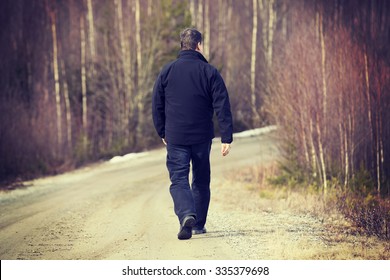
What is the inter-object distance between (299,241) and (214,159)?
489 inches

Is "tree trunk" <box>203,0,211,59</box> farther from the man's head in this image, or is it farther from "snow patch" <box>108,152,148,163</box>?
the man's head

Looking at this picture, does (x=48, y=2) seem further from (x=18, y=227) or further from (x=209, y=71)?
(x=209, y=71)

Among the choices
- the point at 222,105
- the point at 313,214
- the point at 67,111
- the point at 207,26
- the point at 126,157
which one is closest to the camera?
the point at 222,105

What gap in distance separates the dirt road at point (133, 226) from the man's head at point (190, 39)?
2091mm

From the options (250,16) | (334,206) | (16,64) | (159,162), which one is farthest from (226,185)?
(250,16)

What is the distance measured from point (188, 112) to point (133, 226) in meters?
2.26

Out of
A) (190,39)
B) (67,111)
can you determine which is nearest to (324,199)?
(190,39)

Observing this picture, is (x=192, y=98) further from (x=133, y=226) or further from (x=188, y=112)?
(x=133, y=226)

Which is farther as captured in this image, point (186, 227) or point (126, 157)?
point (126, 157)

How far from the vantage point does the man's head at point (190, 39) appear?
25.2ft

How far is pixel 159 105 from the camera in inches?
309

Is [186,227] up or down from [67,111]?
up

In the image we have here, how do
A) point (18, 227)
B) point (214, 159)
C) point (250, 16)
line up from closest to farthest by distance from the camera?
point (18, 227), point (214, 159), point (250, 16)

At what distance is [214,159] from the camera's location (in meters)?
20.4
